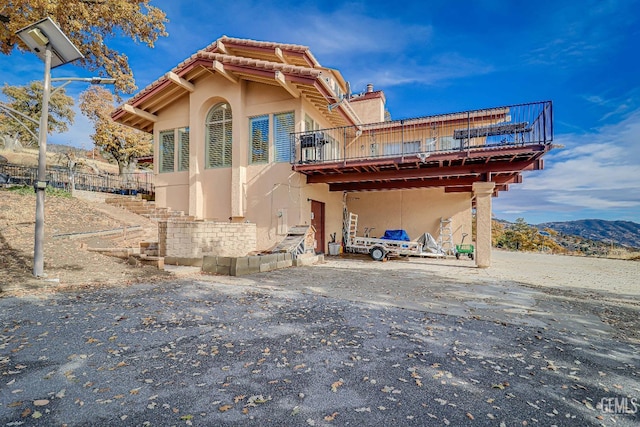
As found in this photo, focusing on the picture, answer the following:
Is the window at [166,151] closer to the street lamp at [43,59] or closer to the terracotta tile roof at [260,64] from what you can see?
the terracotta tile roof at [260,64]

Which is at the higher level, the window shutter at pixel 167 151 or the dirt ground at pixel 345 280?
the window shutter at pixel 167 151

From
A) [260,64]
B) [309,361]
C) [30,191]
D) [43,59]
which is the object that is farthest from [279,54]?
[309,361]

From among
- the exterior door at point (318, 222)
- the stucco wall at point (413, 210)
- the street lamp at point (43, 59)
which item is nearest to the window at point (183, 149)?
the exterior door at point (318, 222)

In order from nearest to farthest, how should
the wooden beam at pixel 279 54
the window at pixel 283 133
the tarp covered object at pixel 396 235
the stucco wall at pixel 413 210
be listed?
the window at pixel 283 133
the wooden beam at pixel 279 54
the tarp covered object at pixel 396 235
the stucco wall at pixel 413 210

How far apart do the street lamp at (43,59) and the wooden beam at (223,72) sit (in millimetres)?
6044

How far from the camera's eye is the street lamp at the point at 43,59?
20.1ft

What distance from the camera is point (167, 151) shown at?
48.9ft

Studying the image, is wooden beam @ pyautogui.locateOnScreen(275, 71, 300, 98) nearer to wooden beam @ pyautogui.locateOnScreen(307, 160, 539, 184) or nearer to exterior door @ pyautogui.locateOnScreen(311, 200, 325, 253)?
wooden beam @ pyautogui.locateOnScreen(307, 160, 539, 184)

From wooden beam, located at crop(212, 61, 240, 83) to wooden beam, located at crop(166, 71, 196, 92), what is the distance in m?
1.85

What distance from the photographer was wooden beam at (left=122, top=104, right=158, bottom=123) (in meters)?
13.8

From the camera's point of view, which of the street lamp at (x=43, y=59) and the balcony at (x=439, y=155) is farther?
the balcony at (x=439, y=155)

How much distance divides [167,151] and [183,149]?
1.00 metres

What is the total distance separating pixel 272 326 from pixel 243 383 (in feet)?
4.90

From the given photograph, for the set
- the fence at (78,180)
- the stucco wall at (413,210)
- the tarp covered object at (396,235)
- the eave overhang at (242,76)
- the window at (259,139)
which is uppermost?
the eave overhang at (242,76)
